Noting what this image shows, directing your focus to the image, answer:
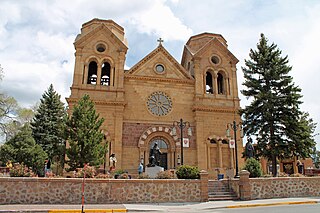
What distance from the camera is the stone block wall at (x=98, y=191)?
574 inches

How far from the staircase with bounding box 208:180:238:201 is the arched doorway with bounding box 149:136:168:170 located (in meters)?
9.61

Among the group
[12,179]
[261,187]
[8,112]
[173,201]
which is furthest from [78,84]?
[261,187]

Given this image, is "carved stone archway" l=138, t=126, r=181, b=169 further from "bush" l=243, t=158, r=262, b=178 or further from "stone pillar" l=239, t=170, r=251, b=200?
"stone pillar" l=239, t=170, r=251, b=200

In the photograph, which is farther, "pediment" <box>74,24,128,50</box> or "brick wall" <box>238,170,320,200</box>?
"pediment" <box>74,24,128,50</box>

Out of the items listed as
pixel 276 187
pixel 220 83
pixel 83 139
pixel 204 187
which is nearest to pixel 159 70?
pixel 220 83

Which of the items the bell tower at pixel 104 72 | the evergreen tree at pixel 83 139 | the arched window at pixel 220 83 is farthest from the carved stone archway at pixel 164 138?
the arched window at pixel 220 83

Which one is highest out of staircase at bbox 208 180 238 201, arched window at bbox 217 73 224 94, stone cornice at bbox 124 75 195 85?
arched window at bbox 217 73 224 94

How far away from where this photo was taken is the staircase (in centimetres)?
1772

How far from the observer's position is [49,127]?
3584 cm

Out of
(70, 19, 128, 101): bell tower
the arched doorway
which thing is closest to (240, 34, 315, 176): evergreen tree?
the arched doorway

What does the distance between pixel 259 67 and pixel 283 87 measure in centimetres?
295

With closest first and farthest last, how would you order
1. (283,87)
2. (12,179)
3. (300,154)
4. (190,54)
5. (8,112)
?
(12,179), (300,154), (283,87), (8,112), (190,54)

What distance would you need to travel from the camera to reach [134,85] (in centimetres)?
2969

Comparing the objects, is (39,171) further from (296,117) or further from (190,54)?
(296,117)
